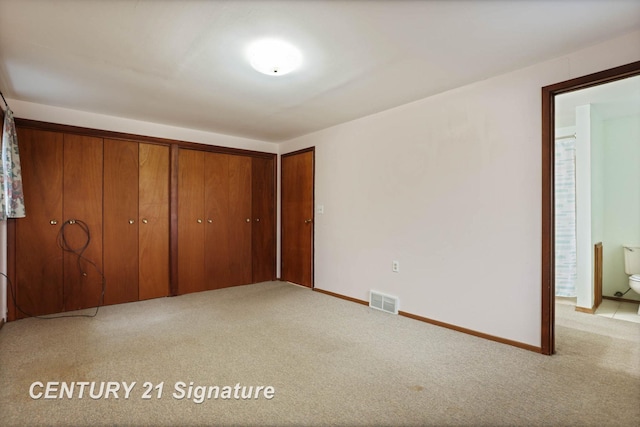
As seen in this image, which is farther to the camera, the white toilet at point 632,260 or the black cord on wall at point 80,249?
the white toilet at point 632,260

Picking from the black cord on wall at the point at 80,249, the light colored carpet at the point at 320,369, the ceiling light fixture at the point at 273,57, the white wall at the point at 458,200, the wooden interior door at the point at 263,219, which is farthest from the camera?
the wooden interior door at the point at 263,219

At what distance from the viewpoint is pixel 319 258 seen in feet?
14.4

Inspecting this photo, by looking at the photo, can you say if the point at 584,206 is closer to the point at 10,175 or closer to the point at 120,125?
the point at 120,125

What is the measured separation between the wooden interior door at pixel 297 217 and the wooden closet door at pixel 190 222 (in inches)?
49.0

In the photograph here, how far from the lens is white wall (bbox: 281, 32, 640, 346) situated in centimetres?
245

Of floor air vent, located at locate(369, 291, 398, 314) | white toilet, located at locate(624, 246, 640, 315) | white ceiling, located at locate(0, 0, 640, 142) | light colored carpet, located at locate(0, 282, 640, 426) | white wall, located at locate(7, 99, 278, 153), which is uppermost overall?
white ceiling, located at locate(0, 0, 640, 142)

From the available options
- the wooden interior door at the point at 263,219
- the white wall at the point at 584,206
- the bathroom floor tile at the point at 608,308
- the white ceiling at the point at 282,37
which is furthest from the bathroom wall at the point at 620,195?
the wooden interior door at the point at 263,219

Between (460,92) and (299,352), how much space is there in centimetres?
262

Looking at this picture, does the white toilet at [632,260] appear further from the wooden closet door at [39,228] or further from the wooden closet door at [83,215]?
the wooden closet door at [39,228]

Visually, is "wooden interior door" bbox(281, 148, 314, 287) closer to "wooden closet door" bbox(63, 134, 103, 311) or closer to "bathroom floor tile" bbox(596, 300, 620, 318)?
"wooden closet door" bbox(63, 134, 103, 311)

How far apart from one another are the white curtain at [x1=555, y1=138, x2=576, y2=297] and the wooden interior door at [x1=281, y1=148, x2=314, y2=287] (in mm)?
3360

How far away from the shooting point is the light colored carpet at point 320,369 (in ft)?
5.49

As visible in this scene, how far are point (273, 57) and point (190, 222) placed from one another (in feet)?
9.03

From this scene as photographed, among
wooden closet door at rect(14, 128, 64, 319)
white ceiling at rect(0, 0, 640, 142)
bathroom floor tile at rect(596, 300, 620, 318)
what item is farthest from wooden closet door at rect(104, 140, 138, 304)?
bathroom floor tile at rect(596, 300, 620, 318)
